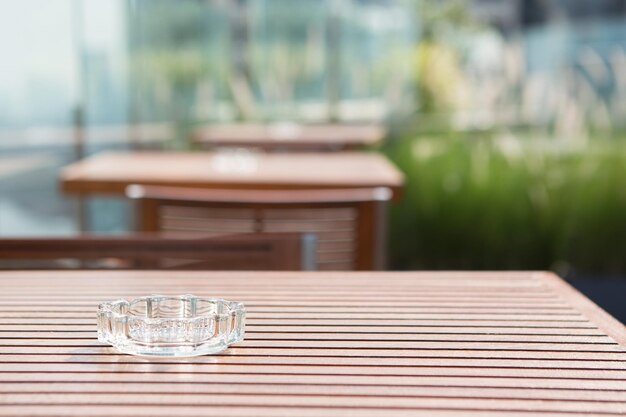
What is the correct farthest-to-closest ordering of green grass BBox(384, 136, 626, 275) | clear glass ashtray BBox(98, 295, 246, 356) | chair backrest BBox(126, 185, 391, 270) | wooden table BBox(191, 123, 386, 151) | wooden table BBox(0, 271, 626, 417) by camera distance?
green grass BBox(384, 136, 626, 275), wooden table BBox(191, 123, 386, 151), chair backrest BBox(126, 185, 391, 270), clear glass ashtray BBox(98, 295, 246, 356), wooden table BBox(0, 271, 626, 417)

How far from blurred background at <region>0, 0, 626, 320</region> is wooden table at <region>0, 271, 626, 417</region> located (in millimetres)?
3319

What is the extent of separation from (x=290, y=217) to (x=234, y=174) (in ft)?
2.49

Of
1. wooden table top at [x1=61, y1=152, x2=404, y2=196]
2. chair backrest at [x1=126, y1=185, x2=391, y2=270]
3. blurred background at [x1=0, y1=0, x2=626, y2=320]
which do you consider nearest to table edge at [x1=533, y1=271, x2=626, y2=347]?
chair backrest at [x1=126, y1=185, x2=391, y2=270]

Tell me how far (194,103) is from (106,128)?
0.69m

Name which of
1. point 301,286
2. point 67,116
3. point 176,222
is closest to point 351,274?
point 301,286

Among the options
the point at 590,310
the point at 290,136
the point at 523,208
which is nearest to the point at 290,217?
the point at 590,310

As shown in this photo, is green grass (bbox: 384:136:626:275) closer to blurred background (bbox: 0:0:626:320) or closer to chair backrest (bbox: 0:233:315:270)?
blurred background (bbox: 0:0:626:320)

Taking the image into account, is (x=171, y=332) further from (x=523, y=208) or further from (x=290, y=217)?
(x=523, y=208)

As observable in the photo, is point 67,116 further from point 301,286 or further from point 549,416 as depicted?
point 549,416

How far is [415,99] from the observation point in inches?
225

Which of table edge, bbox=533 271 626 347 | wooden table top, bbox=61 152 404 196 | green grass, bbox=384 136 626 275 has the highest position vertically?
table edge, bbox=533 271 626 347

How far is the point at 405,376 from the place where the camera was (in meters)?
1.02

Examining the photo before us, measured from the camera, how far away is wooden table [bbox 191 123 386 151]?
4.74 metres

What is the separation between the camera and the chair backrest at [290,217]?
229 centimetres
